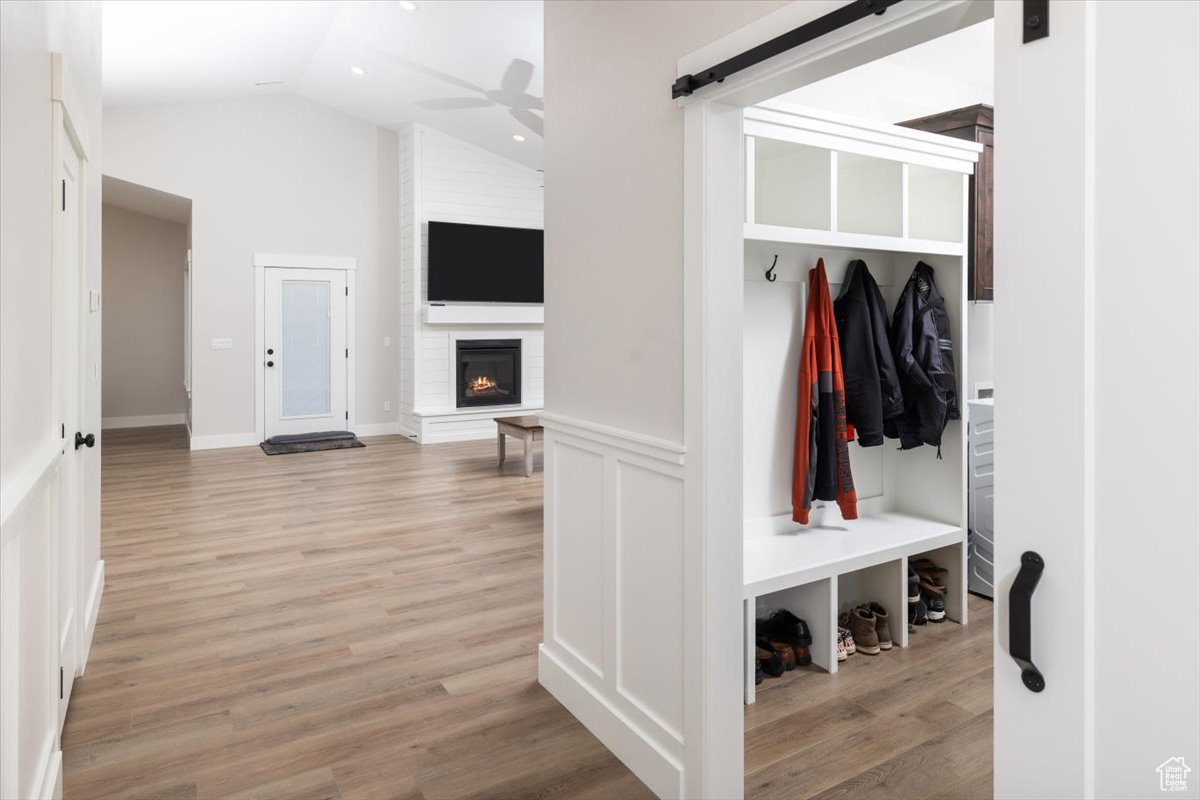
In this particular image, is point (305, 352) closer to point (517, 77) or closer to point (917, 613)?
point (517, 77)

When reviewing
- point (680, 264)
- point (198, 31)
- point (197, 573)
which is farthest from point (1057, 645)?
point (198, 31)

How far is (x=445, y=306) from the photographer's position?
8.50 m

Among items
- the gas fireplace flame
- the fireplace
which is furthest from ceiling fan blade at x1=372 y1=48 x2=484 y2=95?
the gas fireplace flame

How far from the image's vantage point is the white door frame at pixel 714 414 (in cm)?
187

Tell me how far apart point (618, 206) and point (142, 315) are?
31.0ft

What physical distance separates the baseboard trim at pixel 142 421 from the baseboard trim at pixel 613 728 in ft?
29.2

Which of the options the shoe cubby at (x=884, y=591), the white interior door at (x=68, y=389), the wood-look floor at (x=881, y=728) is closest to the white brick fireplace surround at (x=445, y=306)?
the white interior door at (x=68, y=389)

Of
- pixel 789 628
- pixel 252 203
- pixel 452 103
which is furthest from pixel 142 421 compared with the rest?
pixel 789 628

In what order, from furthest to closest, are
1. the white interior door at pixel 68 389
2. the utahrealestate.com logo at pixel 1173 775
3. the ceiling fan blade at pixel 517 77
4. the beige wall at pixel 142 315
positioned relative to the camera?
the beige wall at pixel 142 315, the ceiling fan blade at pixel 517 77, the white interior door at pixel 68 389, the utahrealestate.com logo at pixel 1173 775

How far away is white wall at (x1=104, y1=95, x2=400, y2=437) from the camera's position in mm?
7613

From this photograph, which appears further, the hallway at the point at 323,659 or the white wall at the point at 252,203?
the white wall at the point at 252,203

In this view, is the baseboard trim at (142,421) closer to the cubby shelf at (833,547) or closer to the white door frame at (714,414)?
the cubby shelf at (833,547)

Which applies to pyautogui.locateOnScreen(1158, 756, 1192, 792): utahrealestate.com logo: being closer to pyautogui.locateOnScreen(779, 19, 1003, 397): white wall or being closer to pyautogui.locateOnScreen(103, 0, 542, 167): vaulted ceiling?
pyautogui.locateOnScreen(779, 19, 1003, 397): white wall

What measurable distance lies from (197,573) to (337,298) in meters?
5.17
